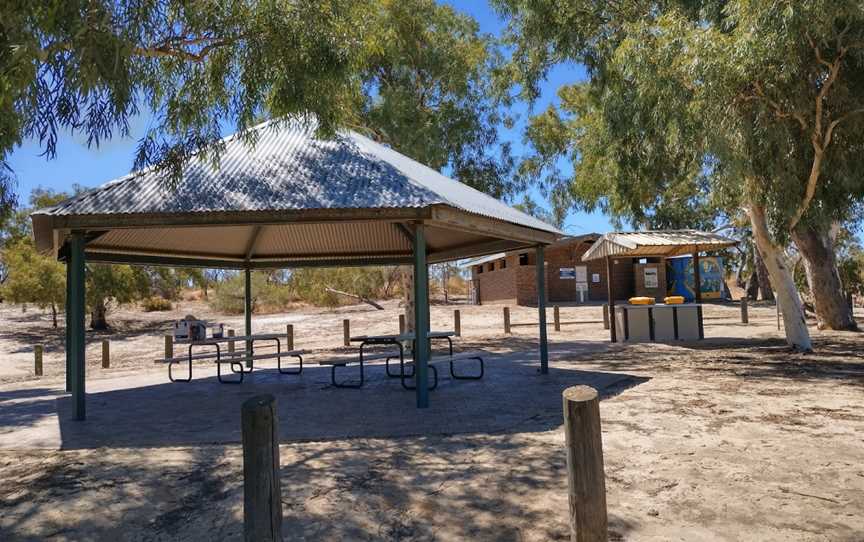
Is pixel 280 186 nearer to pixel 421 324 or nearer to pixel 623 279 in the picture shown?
pixel 421 324

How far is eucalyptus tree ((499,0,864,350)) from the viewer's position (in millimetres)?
9305

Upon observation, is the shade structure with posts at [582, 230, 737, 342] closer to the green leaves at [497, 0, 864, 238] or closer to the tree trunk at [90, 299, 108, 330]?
the green leaves at [497, 0, 864, 238]

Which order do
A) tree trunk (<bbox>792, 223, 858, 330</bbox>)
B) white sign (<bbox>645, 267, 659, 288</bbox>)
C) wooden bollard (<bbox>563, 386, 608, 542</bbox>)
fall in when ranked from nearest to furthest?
wooden bollard (<bbox>563, 386, 608, 542</bbox>) → tree trunk (<bbox>792, 223, 858, 330</bbox>) → white sign (<bbox>645, 267, 659, 288</bbox>)

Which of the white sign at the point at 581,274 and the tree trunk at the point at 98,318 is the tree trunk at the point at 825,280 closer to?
the white sign at the point at 581,274

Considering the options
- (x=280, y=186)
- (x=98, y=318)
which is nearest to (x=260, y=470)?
(x=280, y=186)

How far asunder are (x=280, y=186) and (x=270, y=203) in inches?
23.8

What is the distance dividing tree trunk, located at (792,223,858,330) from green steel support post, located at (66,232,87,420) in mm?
17291

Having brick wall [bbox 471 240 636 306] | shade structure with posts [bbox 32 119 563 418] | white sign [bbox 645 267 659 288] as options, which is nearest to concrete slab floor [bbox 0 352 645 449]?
shade structure with posts [bbox 32 119 563 418]

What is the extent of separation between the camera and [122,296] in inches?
1047

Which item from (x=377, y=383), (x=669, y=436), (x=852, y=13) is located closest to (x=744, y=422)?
(x=669, y=436)

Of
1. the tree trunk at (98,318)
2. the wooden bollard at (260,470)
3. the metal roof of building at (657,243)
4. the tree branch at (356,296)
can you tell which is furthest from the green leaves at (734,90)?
the tree trunk at (98,318)

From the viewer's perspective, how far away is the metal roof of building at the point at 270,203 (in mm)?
7113

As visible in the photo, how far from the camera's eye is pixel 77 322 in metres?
7.16

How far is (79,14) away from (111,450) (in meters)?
3.88
